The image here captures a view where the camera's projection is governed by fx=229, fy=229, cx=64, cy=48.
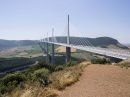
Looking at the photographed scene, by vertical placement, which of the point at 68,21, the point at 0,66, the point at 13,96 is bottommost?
the point at 0,66

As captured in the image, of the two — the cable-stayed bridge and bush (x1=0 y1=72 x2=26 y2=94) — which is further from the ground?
the cable-stayed bridge

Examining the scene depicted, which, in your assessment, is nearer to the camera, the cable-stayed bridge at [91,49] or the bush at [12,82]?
the bush at [12,82]

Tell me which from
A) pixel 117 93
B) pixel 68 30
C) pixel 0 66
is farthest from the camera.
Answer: pixel 0 66

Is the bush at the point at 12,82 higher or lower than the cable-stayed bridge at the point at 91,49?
lower

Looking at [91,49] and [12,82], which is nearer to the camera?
[12,82]

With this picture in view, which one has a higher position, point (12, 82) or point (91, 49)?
point (91, 49)

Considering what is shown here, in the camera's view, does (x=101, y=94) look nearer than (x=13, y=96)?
Yes

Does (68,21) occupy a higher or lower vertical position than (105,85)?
higher

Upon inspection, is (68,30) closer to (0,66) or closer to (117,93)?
(0,66)

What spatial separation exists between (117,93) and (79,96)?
5.14ft

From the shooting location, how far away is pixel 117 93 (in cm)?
912

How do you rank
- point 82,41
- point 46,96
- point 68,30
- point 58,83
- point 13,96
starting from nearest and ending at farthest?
point 46,96
point 13,96
point 58,83
point 68,30
point 82,41

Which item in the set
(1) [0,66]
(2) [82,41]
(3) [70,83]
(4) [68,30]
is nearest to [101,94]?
(3) [70,83]

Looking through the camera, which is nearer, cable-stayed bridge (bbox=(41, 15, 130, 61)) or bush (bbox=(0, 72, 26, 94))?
bush (bbox=(0, 72, 26, 94))
